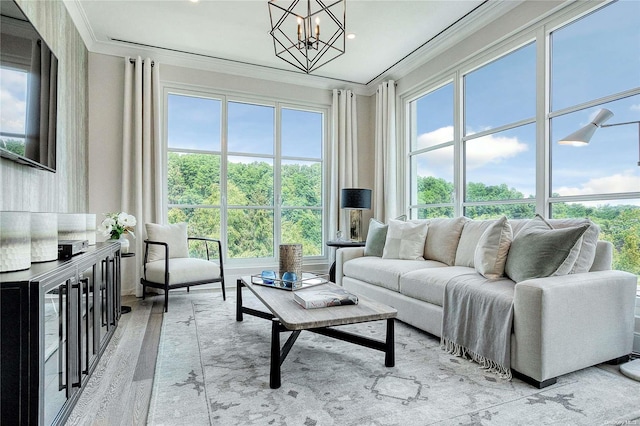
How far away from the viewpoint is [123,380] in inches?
76.5

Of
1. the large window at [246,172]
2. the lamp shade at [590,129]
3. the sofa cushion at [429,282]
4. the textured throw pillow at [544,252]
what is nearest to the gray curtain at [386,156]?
the large window at [246,172]

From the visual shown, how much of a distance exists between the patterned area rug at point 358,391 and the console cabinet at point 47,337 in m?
0.38

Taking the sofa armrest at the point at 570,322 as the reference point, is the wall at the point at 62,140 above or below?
above

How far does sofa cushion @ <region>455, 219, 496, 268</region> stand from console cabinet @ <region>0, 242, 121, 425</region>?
9.00ft

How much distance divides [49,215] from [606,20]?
3.85m

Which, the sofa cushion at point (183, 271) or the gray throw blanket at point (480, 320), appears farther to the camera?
the sofa cushion at point (183, 271)

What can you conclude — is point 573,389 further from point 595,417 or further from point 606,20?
point 606,20

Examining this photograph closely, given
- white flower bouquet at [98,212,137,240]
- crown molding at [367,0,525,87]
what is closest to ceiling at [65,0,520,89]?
crown molding at [367,0,525,87]

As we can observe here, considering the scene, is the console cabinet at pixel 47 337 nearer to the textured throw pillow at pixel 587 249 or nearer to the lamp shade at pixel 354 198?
the textured throw pillow at pixel 587 249

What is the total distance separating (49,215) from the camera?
1.71 metres

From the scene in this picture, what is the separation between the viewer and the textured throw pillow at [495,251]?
244 cm

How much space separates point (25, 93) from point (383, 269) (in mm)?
2875

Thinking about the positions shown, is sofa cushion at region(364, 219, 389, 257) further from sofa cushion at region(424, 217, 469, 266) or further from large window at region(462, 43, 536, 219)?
large window at region(462, 43, 536, 219)

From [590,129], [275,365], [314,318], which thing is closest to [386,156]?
[590,129]
